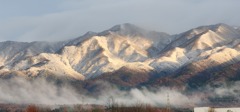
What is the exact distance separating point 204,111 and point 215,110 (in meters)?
3.22

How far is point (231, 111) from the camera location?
563ft

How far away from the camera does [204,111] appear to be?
174 metres

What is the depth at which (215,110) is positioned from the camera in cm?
17350

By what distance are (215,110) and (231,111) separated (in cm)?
472

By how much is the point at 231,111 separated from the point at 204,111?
787 centimetres
